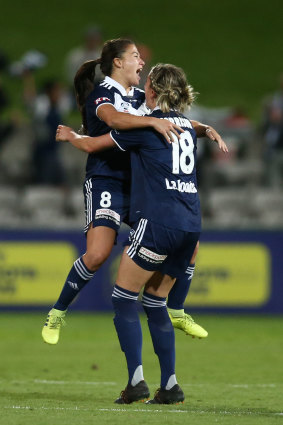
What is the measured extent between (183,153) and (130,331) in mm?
1220

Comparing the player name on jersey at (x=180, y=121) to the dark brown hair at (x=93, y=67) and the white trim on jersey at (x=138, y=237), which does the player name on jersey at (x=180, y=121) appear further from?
the dark brown hair at (x=93, y=67)

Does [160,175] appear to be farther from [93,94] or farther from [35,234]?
[35,234]

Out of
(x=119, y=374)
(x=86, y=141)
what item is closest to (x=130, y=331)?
(x=86, y=141)

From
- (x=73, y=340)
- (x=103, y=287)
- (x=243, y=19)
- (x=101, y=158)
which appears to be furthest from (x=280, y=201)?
(x=243, y=19)

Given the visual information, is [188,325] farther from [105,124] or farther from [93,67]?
[93,67]

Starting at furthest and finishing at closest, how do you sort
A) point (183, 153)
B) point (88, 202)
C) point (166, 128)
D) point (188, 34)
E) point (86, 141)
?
point (188, 34)
point (88, 202)
point (86, 141)
point (183, 153)
point (166, 128)

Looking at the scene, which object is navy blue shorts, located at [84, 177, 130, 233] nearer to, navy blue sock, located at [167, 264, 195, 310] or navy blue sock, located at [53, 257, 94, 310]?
navy blue sock, located at [53, 257, 94, 310]

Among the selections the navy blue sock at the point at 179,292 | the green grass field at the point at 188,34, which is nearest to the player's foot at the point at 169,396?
the navy blue sock at the point at 179,292

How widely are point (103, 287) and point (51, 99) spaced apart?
3.00 meters

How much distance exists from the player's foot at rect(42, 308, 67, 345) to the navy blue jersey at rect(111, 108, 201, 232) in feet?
3.72

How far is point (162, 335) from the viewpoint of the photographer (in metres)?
6.66

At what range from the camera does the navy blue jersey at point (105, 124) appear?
723 cm

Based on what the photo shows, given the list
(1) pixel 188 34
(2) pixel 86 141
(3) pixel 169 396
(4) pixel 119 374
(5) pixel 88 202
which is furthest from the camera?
(1) pixel 188 34

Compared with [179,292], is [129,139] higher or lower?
higher
